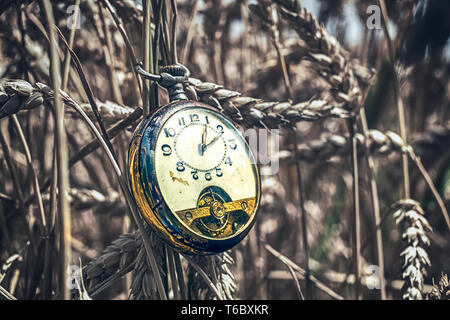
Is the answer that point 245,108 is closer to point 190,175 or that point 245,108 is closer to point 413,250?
point 190,175

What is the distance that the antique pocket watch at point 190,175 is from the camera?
1.51 feet

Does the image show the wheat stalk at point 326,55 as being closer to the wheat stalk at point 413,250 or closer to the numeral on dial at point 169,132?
the wheat stalk at point 413,250

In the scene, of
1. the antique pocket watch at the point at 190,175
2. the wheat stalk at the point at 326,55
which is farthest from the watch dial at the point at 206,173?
the wheat stalk at the point at 326,55

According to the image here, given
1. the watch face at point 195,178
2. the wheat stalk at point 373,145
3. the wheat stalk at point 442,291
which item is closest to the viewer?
the watch face at point 195,178

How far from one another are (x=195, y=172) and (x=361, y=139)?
0.39m

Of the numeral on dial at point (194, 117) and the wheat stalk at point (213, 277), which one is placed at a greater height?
the numeral on dial at point (194, 117)

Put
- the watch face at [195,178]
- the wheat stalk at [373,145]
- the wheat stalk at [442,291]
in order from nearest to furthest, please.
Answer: the watch face at [195,178] < the wheat stalk at [442,291] < the wheat stalk at [373,145]

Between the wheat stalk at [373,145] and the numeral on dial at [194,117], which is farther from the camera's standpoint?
the wheat stalk at [373,145]

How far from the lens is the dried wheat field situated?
0.51 m

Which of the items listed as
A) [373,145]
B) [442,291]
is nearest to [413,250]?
[442,291]

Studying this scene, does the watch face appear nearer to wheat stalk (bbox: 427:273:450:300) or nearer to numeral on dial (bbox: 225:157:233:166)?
numeral on dial (bbox: 225:157:233:166)

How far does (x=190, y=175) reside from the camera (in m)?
0.48

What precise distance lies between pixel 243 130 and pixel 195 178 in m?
0.18

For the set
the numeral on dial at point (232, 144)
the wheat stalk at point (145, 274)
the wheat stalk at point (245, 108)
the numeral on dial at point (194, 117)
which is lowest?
the wheat stalk at point (145, 274)
